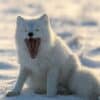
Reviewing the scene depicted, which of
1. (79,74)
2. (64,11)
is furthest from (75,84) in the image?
(64,11)

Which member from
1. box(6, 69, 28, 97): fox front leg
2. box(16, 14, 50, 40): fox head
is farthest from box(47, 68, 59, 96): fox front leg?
box(16, 14, 50, 40): fox head

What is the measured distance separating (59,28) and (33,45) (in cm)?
806

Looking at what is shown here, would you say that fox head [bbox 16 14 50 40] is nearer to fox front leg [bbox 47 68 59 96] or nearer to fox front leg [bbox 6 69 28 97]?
fox front leg [bbox 47 68 59 96]

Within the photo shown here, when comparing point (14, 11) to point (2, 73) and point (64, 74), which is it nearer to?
point (2, 73)

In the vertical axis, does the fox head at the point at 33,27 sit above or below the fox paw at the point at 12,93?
above

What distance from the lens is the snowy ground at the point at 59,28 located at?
8570 mm

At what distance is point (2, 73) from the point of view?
854 centimetres

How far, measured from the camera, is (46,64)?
6035mm

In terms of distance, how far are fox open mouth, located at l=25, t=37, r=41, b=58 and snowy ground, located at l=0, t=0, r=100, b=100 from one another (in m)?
0.49

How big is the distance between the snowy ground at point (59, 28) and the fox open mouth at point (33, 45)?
1.62ft

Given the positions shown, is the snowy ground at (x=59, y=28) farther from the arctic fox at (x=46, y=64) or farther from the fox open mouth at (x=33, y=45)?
the fox open mouth at (x=33, y=45)

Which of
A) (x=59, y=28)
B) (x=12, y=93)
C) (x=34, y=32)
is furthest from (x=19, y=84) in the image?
(x=59, y=28)

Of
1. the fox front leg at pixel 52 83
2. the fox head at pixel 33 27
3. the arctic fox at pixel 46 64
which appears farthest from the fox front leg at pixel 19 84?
the fox head at pixel 33 27

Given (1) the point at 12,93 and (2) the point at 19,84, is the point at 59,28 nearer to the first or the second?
(2) the point at 19,84
